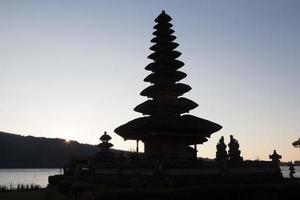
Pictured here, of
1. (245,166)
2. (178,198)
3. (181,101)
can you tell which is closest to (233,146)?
(245,166)

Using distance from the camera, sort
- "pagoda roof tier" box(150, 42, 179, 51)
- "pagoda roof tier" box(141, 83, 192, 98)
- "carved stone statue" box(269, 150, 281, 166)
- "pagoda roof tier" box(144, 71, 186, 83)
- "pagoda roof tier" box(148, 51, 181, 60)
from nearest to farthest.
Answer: "carved stone statue" box(269, 150, 281, 166)
"pagoda roof tier" box(141, 83, 192, 98)
"pagoda roof tier" box(144, 71, 186, 83)
"pagoda roof tier" box(148, 51, 181, 60)
"pagoda roof tier" box(150, 42, 179, 51)

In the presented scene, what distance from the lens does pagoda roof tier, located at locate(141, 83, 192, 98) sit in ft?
144

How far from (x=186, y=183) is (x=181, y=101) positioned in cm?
1484

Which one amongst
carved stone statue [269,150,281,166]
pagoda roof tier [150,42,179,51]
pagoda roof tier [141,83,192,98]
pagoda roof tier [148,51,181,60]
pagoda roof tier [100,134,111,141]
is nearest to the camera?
carved stone statue [269,150,281,166]

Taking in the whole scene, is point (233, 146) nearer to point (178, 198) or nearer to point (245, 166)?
point (245, 166)

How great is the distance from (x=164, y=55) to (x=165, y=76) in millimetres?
2531

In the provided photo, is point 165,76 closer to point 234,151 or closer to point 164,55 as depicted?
point 164,55

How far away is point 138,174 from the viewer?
106 feet

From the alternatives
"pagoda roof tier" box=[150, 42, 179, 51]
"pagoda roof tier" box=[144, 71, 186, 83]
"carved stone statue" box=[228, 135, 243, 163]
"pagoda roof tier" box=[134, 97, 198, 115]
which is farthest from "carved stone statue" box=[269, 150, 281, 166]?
"pagoda roof tier" box=[150, 42, 179, 51]

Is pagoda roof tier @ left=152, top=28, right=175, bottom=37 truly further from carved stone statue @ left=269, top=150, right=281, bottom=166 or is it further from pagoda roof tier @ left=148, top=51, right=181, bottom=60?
carved stone statue @ left=269, top=150, right=281, bottom=166

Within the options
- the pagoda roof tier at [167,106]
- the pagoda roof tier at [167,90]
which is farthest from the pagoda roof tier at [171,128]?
the pagoda roof tier at [167,90]

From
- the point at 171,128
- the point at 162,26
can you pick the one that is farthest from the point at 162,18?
the point at 171,128

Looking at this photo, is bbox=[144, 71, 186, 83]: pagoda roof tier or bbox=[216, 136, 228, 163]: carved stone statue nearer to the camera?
bbox=[216, 136, 228, 163]: carved stone statue

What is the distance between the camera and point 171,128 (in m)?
38.8
